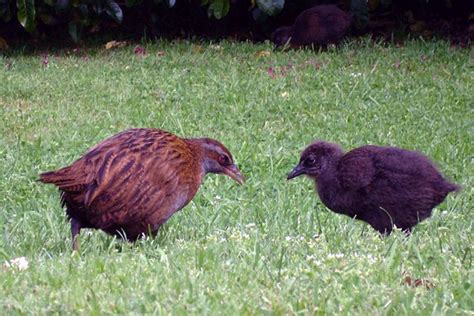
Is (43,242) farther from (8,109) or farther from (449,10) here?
(449,10)

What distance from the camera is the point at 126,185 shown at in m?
5.25

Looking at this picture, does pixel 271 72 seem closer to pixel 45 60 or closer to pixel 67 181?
pixel 45 60

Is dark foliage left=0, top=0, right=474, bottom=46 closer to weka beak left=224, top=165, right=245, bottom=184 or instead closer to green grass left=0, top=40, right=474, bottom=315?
green grass left=0, top=40, right=474, bottom=315

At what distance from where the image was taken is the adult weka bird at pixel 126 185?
206 inches

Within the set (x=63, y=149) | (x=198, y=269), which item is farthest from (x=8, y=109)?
(x=198, y=269)

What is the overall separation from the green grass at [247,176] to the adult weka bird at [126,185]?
6.3 inches

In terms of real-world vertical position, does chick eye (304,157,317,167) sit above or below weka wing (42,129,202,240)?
below

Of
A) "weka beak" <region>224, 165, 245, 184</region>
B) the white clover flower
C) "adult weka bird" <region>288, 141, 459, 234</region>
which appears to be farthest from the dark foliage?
the white clover flower

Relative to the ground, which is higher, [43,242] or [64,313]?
[64,313]

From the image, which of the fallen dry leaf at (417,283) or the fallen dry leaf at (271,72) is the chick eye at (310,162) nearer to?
the fallen dry leaf at (417,283)

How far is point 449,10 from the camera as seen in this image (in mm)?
13758

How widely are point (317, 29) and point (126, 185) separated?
7.39 m

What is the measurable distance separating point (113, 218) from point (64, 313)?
1565 mm

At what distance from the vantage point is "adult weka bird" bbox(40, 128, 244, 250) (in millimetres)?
5227
